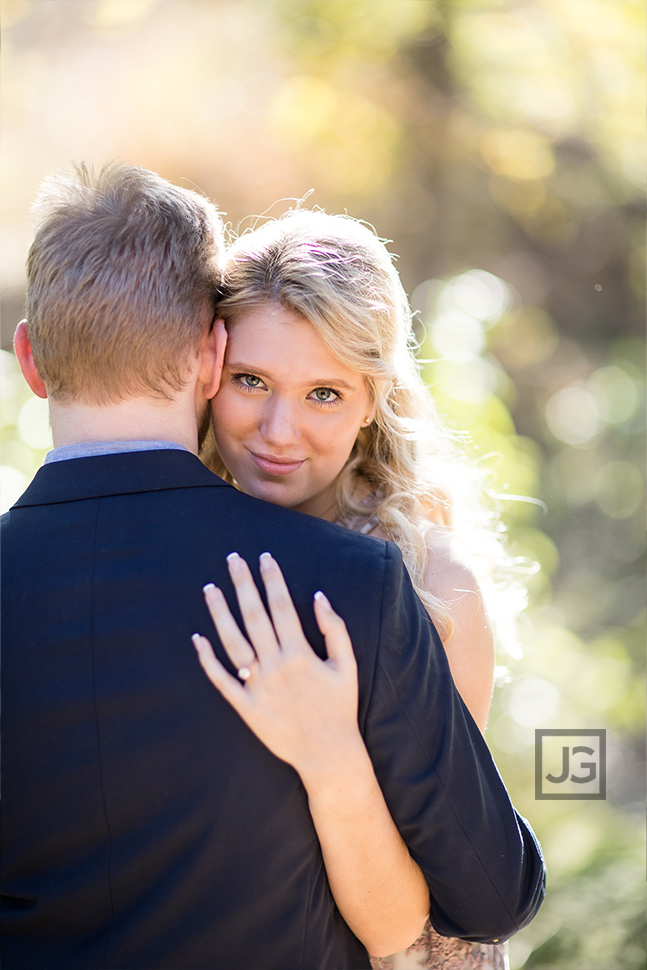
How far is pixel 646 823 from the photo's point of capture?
192 inches

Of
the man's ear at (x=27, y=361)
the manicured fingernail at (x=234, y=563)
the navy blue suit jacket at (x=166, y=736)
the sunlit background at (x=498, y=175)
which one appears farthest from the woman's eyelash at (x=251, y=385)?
the sunlit background at (x=498, y=175)

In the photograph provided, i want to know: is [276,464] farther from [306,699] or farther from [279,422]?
[306,699]

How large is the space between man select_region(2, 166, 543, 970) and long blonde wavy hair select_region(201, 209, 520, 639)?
0.53m

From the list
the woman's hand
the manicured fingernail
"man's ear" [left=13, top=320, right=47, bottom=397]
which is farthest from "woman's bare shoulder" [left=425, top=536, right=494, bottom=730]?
"man's ear" [left=13, top=320, right=47, bottom=397]

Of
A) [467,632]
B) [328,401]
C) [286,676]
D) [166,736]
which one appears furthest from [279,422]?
[166,736]

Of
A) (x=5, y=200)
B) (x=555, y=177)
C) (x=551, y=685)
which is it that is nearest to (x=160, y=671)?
(x=551, y=685)

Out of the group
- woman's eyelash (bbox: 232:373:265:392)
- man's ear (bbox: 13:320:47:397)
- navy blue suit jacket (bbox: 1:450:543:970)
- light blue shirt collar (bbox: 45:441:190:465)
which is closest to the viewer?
navy blue suit jacket (bbox: 1:450:543:970)

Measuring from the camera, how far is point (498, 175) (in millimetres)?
8789

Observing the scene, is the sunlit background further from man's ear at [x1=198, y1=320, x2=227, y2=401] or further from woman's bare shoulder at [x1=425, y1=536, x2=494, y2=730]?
man's ear at [x1=198, y1=320, x2=227, y2=401]

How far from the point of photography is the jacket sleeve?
55.4 inches

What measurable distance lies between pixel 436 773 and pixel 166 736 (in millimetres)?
439

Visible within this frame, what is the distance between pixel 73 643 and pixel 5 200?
20.1ft

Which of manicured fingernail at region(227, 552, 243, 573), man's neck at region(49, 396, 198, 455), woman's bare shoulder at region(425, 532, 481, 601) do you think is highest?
man's neck at region(49, 396, 198, 455)

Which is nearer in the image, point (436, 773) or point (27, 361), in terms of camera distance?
point (436, 773)
